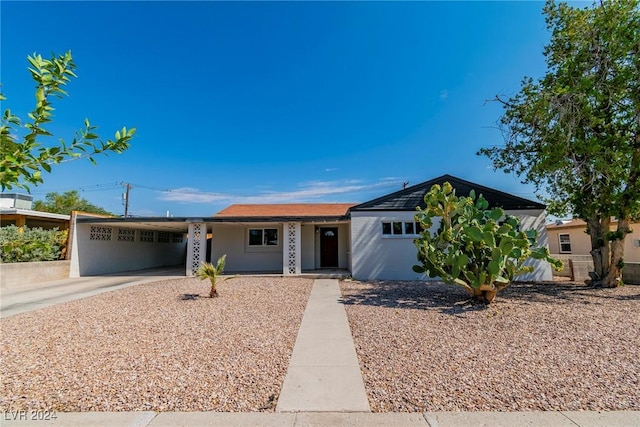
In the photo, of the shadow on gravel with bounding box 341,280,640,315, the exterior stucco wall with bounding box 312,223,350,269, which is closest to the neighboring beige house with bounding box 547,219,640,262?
the shadow on gravel with bounding box 341,280,640,315

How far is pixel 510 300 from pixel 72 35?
575 inches

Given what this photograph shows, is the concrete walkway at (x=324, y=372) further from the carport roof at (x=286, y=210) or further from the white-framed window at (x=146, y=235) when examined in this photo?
the white-framed window at (x=146, y=235)

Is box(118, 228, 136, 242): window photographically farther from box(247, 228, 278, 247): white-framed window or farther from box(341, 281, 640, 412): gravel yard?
box(341, 281, 640, 412): gravel yard

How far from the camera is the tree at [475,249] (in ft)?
22.1

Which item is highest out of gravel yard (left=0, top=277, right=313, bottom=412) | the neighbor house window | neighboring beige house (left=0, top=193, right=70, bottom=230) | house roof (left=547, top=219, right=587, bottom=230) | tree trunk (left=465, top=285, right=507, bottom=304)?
neighboring beige house (left=0, top=193, right=70, bottom=230)

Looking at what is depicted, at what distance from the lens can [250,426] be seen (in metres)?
2.71

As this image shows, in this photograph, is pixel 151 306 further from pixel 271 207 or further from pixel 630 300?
pixel 271 207

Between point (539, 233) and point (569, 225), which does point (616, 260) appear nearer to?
point (539, 233)

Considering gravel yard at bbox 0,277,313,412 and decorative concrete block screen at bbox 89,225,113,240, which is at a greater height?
decorative concrete block screen at bbox 89,225,113,240

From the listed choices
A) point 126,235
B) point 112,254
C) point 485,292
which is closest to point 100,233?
point 112,254

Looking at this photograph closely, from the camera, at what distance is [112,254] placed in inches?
589

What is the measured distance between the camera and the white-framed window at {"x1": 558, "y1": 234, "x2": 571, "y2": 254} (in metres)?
19.4

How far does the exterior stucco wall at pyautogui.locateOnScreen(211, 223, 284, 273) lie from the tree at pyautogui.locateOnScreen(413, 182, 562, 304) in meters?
9.11

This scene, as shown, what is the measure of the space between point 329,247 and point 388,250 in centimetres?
453
